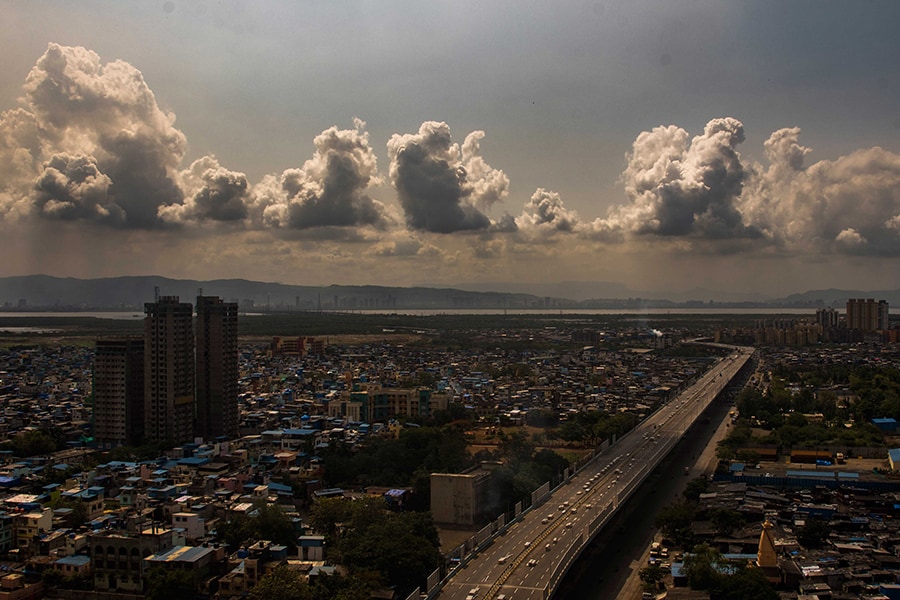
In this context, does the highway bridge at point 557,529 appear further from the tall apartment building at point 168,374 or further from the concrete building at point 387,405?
the tall apartment building at point 168,374

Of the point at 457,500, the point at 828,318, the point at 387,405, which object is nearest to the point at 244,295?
the point at 828,318

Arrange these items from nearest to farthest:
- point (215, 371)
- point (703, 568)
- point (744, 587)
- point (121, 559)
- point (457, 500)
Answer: point (744, 587), point (703, 568), point (121, 559), point (457, 500), point (215, 371)

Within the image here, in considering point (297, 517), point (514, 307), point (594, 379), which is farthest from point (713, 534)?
point (514, 307)

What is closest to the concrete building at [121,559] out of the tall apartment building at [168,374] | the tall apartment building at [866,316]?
the tall apartment building at [168,374]

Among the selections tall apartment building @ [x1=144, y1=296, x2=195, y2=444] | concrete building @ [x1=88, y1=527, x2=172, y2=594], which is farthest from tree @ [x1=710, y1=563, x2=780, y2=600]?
tall apartment building @ [x1=144, y1=296, x2=195, y2=444]

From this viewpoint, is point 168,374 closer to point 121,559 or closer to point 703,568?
point 121,559

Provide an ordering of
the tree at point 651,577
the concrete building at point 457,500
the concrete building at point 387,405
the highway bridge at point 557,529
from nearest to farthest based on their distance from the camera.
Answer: the highway bridge at point 557,529
the tree at point 651,577
the concrete building at point 457,500
the concrete building at point 387,405
